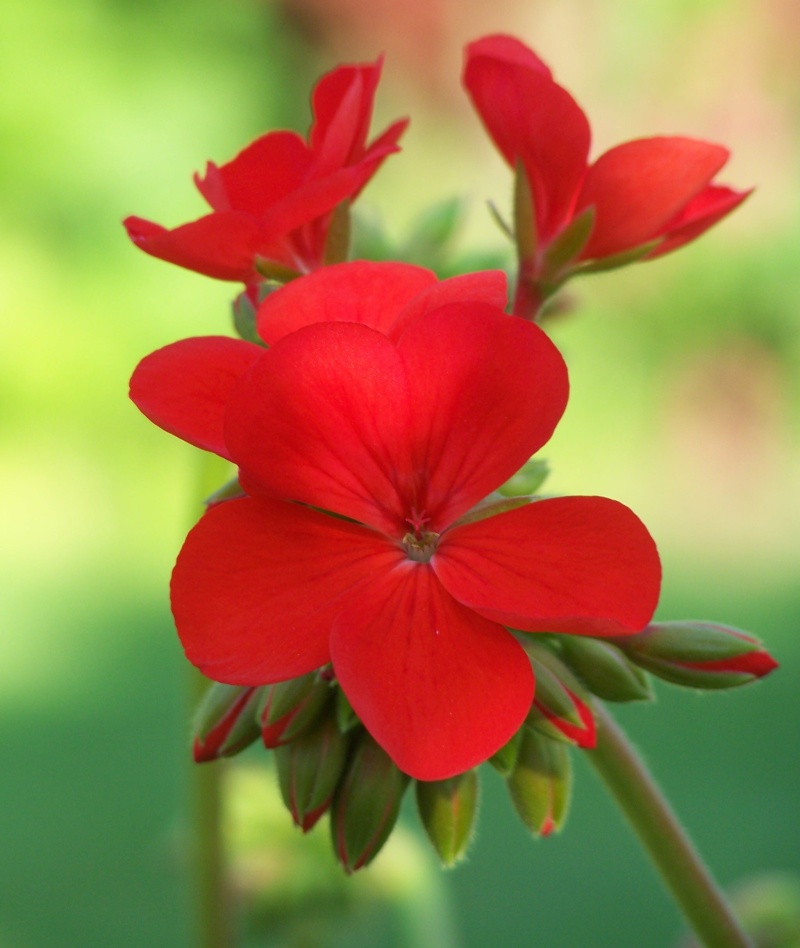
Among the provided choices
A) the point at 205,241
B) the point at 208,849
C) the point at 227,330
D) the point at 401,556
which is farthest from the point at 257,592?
the point at 227,330

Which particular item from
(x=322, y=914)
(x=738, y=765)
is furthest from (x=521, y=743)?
(x=738, y=765)

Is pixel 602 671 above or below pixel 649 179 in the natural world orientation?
below

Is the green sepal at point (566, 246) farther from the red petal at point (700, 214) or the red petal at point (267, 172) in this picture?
the red petal at point (267, 172)

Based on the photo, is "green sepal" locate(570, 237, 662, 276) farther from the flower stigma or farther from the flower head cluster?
the flower stigma

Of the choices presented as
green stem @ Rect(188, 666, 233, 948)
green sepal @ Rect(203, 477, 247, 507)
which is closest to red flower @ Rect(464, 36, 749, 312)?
green sepal @ Rect(203, 477, 247, 507)

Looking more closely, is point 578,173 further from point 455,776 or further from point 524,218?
point 455,776

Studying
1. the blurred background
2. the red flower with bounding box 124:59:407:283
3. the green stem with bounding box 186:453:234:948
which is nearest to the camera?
the red flower with bounding box 124:59:407:283

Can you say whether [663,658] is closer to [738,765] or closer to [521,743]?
[521,743]
